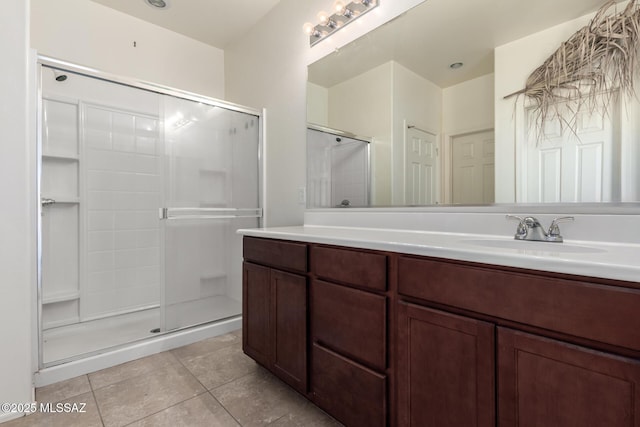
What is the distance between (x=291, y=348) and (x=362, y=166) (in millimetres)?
1083

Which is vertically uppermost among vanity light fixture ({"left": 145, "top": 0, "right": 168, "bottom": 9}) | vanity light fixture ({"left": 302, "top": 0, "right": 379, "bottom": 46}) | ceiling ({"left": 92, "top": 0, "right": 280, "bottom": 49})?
ceiling ({"left": 92, "top": 0, "right": 280, "bottom": 49})

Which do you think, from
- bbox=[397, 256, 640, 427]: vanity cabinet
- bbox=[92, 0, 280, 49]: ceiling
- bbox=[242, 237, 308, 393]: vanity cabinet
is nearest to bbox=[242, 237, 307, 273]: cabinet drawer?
bbox=[242, 237, 308, 393]: vanity cabinet

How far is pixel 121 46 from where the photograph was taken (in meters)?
2.51

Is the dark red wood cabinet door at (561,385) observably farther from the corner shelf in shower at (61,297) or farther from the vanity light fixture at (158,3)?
the vanity light fixture at (158,3)

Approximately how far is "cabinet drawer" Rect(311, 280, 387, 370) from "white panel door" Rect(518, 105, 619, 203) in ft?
2.51

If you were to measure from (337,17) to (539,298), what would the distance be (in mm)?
1959

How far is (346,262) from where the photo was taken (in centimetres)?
116

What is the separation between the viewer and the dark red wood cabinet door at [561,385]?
2.02 feet

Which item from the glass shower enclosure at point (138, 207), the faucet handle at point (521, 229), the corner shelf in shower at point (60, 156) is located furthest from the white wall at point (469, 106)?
the corner shelf in shower at point (60, 156)

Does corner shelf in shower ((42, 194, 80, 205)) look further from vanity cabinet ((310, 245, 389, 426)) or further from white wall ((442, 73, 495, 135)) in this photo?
white wall ((442, 73, 495, 135))

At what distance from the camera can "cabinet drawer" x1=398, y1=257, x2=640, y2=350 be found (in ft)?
2.00

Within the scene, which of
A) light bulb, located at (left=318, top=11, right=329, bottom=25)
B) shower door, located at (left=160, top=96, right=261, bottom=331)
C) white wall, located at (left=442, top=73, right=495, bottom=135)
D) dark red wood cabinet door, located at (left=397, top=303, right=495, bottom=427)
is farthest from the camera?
shower door, located at (left=160, top=96, right=261, bottom=331)

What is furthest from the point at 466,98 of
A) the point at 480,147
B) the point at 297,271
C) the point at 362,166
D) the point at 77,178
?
the point at 77,178

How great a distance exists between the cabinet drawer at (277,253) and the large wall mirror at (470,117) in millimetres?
605
